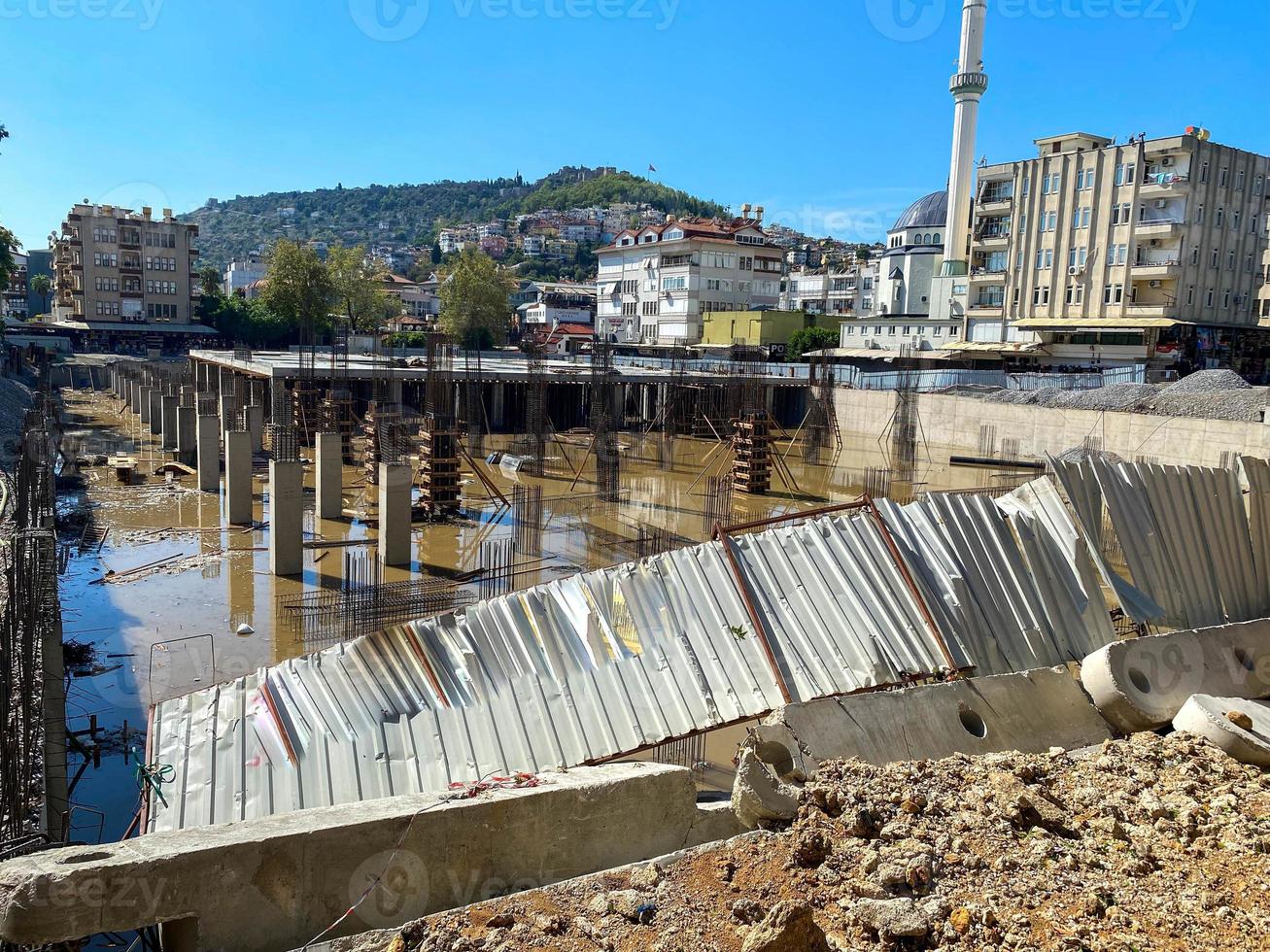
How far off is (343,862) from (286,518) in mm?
12749

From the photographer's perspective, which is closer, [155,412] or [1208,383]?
[1208,383]

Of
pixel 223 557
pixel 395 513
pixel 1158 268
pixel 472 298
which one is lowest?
pixel 223 557

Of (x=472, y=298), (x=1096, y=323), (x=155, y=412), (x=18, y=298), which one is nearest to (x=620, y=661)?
(x=155, y=412)

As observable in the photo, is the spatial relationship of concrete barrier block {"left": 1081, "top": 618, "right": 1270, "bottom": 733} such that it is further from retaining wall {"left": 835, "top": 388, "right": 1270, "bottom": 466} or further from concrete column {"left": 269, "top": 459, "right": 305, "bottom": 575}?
retaining wall {"left": 835, "top": 388, "right": 1270, "bottom": 466}

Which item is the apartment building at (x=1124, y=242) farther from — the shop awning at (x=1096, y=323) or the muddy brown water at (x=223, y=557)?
the muddy brown water at (x=223, y=557)

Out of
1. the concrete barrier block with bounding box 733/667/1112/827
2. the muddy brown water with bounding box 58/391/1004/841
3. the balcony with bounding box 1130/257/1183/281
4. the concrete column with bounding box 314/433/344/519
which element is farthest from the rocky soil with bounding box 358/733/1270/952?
the balcony with bounding box 1130/257/1183/281

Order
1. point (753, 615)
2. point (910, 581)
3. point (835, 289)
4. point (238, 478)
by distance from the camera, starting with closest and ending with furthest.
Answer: point (753, 615) → point (910, 581) → point (238, 478) → point (835, 289)

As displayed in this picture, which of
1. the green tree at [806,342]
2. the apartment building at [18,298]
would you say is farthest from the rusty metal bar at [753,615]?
the apartment building at [18,298]

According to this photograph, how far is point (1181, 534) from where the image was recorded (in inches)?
417

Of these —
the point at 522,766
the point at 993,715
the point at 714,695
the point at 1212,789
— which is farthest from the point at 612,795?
the point at 1212,789

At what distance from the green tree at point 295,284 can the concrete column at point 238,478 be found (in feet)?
152

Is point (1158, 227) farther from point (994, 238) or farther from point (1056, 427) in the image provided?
point (1056, 427)

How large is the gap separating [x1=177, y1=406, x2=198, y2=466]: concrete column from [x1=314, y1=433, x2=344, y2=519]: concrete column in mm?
9318

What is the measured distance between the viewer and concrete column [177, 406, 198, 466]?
2839cm
